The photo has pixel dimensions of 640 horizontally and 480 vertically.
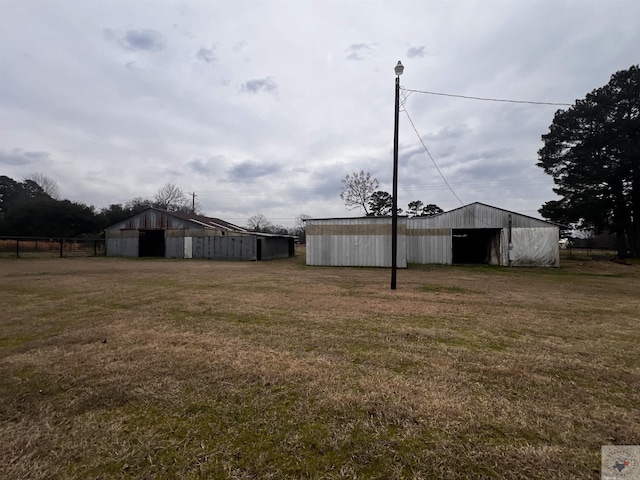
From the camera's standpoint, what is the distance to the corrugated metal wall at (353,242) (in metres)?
21.2

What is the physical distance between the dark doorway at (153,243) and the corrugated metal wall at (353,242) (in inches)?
838

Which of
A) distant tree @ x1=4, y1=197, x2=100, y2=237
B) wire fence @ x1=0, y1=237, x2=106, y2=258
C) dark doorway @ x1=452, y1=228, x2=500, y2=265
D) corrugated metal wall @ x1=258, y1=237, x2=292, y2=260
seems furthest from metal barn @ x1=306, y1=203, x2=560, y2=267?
distant tree @ x1=4, y1=197, x2=100, y2=237

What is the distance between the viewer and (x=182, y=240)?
3172cm

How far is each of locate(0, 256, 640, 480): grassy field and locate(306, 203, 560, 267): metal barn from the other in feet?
49.7

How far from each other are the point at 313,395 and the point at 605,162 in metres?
35.5

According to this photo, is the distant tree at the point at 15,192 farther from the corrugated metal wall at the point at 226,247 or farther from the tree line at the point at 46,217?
the corrugated metal wall at the point at 226,247

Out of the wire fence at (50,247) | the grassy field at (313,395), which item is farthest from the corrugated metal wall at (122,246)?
the grassy field at (313,395)

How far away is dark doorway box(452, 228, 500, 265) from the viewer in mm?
24812

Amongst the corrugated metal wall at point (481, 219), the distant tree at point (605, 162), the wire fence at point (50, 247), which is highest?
the distant tree at point (605, 162)

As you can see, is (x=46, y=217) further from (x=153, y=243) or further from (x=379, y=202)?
(x=379, y=202)

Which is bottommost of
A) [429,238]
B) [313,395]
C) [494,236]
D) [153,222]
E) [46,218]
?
[313,395]

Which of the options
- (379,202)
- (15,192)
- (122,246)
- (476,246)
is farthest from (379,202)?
(15,192)

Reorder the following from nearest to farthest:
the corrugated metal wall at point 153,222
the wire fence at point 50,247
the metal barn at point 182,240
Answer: the metal barn at point 182,240 < the corrugated metal wall at point 153,222 < the wire fence at point 50,247

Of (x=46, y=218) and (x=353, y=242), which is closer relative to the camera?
(x=353, y=242)
